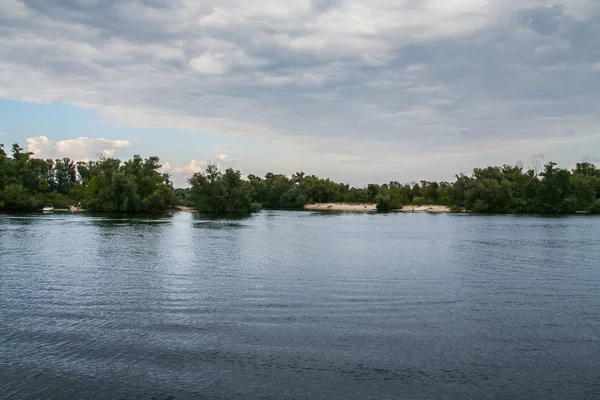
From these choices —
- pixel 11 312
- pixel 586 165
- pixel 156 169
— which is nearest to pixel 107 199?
pixel 156 169

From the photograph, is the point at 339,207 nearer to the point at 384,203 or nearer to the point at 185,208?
the point at 384,203

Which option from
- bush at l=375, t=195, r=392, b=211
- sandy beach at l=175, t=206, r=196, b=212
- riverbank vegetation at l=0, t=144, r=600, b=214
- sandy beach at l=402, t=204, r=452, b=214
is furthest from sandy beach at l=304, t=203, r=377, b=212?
sandy beach at l=175, t=206, r=196, b=212

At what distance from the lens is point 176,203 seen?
474ft

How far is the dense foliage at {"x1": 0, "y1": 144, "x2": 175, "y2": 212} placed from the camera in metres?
112

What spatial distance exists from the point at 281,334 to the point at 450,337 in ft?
21.0

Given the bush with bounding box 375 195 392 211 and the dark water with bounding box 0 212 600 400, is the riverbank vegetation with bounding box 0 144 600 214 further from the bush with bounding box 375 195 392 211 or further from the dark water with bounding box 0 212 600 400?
the dark water with bounding box 0 212 600 400

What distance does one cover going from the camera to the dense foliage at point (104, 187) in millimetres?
112188

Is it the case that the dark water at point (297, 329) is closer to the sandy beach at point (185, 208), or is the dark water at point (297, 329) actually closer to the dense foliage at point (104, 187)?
the dense foliage at point (104, 187)

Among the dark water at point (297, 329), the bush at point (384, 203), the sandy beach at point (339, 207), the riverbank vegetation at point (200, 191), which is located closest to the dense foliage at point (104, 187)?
the riverbank vegetation at point (200, 191)

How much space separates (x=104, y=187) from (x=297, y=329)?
393 ft

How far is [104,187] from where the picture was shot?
407 feet

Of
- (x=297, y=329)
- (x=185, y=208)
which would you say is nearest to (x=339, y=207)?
(x=185, y=208)

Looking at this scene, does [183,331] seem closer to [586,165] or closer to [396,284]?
[396,284]

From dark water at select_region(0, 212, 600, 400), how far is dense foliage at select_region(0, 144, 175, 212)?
3475 inches
